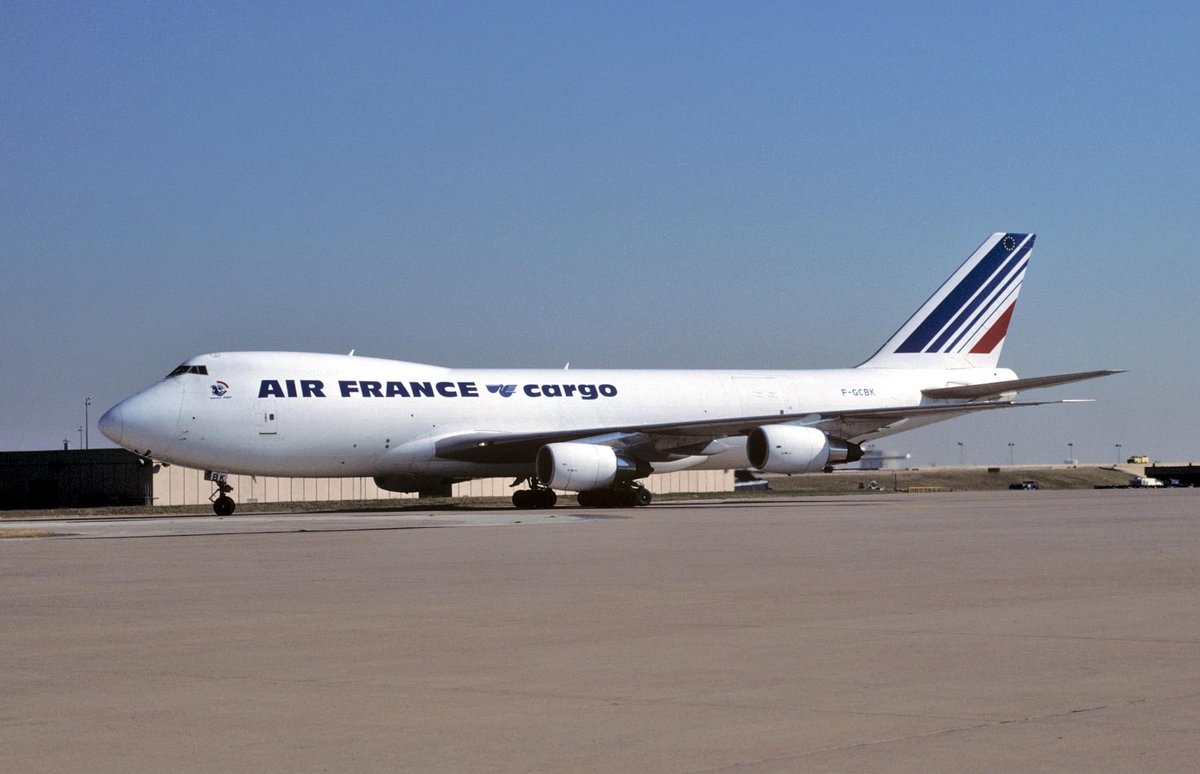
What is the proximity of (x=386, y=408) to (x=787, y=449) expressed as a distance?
1095 centimetres

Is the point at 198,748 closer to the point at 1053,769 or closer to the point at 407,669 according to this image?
the point at 407,669

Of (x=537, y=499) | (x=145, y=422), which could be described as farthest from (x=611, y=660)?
(x=537, y=499)

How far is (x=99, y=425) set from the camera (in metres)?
36.9

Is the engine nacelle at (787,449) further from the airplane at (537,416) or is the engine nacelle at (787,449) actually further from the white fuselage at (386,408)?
the white fuselage at (386,408)

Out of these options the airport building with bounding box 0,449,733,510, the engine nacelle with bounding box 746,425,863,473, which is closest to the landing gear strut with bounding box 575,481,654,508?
the engine nacelle with bounding box 746,425,863,473

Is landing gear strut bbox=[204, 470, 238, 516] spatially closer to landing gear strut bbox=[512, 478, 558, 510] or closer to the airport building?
landing gear strut bbox=[512, 478, 558, 510]

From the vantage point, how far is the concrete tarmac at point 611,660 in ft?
21.7

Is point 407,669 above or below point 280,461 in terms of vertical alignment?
below

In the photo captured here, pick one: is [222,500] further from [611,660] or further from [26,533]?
[611,660]

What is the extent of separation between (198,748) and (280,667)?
Answer: 266 centimetres

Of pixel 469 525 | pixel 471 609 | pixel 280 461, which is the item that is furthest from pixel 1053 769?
pixel 280 461

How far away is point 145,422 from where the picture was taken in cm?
3662

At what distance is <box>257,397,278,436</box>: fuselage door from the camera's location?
37.6 m

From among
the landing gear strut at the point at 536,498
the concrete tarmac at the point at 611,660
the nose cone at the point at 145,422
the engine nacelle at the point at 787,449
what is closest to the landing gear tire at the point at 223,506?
the nose cone at the point at 145,422
